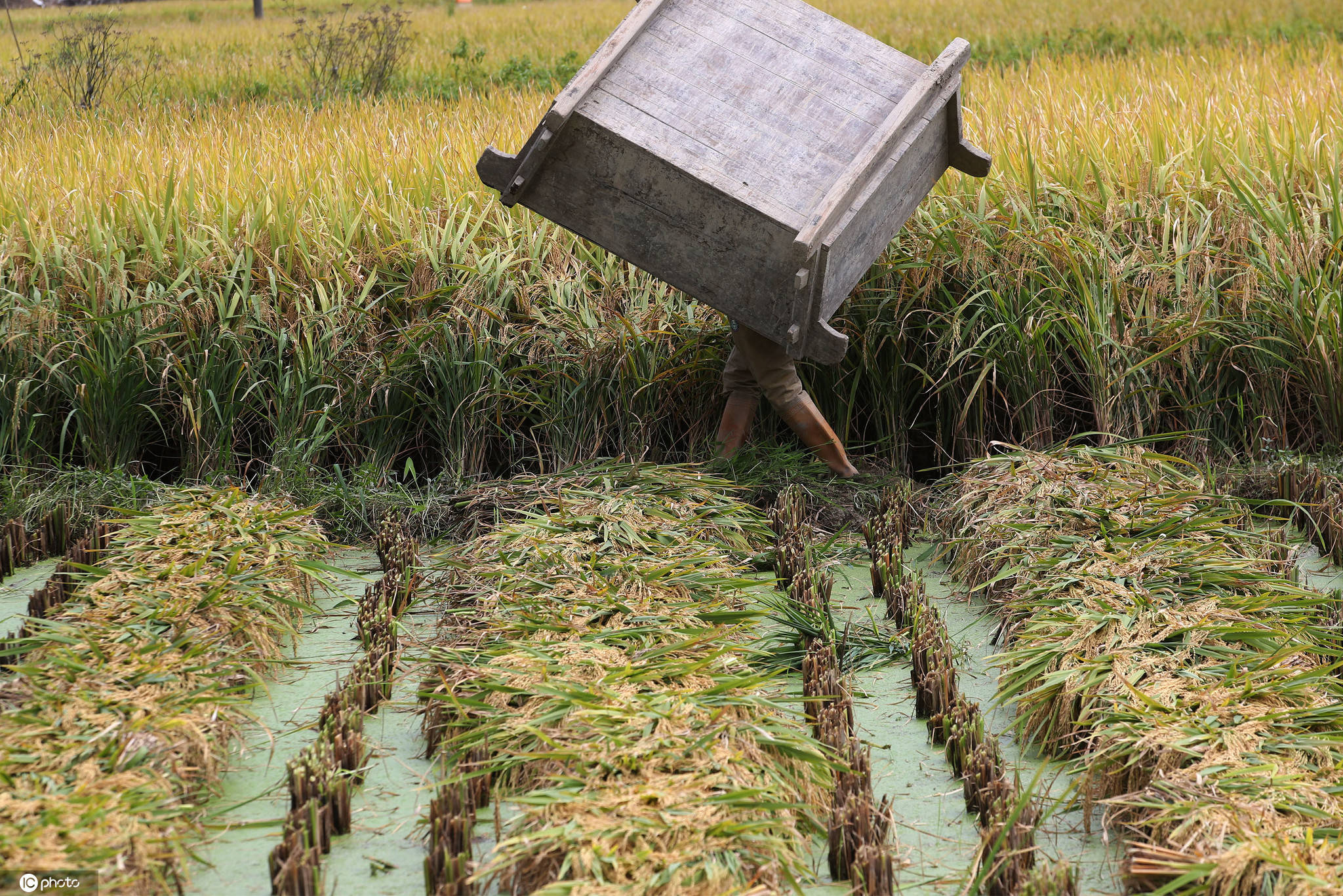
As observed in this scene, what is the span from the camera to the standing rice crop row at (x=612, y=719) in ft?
6.23

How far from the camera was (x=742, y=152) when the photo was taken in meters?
3.02

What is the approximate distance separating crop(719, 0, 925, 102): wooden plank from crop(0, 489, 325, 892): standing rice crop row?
6.08 ft

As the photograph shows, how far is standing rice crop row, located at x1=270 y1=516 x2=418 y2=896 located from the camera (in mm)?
1900

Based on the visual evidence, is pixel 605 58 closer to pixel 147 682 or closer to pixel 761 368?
pixel 761 368

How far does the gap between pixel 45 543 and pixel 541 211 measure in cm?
174

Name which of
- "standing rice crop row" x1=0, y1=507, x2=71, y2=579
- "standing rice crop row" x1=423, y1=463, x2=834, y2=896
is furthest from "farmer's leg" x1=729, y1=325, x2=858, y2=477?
"standing rice crop row" x1=0, y1=507, x2=71, y2=579

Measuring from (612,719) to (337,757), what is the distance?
1.71 ft

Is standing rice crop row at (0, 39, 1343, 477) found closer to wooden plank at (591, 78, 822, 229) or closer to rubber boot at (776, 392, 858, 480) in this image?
rubber boot at (776, 392, 858, 480)

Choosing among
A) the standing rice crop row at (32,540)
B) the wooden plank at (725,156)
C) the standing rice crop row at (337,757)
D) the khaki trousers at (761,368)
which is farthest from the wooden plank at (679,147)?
the standing rice crop row at (32,540)

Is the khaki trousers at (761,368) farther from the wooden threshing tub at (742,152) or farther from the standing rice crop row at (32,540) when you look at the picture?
the standing rice crop row at (32,540)

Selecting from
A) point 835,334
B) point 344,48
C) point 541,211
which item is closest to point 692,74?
point 541,211

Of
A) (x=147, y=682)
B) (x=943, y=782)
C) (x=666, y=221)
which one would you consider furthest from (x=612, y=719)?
(x=666, y=221)

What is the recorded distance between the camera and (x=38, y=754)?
209 centimetres

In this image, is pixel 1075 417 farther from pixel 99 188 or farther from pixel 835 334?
pixel 99 188
